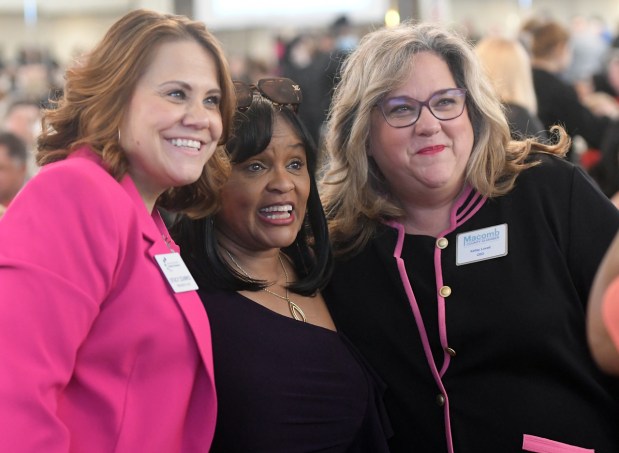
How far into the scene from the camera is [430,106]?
2635 mm

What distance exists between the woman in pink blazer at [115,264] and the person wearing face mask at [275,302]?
0.81ft

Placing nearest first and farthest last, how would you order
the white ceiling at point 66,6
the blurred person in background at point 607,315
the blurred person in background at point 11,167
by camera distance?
the blurred person in background at point 607,315, the blurred person in background at point 11,167, the white ceiling at point 66,6

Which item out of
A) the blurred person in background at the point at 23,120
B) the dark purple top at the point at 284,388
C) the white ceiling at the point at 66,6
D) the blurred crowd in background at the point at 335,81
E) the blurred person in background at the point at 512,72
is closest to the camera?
the dark purple top at the point at 284,388

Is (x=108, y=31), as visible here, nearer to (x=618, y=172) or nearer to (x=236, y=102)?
(x=236, y=102)

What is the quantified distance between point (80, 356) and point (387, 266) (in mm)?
1042

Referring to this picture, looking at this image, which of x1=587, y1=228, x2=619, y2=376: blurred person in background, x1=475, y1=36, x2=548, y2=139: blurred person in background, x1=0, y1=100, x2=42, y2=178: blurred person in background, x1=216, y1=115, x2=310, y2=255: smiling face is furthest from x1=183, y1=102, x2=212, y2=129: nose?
x1=0, y1=100, x2=42, y2=178: blurred person in background

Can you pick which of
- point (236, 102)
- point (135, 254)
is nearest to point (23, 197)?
point (135, 254)

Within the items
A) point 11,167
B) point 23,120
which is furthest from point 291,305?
point 23,120

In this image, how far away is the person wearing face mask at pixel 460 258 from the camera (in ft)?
7.97

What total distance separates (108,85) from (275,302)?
82cm

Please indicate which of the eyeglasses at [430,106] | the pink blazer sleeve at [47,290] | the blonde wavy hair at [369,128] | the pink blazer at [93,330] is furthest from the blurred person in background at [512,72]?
the pink blazer sleeve at [47,290]

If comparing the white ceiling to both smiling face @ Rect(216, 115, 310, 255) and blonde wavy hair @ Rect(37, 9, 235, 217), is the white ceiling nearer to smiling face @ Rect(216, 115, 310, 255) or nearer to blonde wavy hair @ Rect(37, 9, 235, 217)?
smiling face @ Rect(216, 115, 310, 255)

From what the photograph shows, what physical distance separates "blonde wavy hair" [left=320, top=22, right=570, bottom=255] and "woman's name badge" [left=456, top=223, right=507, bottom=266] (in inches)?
4.7

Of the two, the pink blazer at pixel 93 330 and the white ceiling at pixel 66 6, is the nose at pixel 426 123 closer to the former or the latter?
the pink blazer at pixel 93 330
